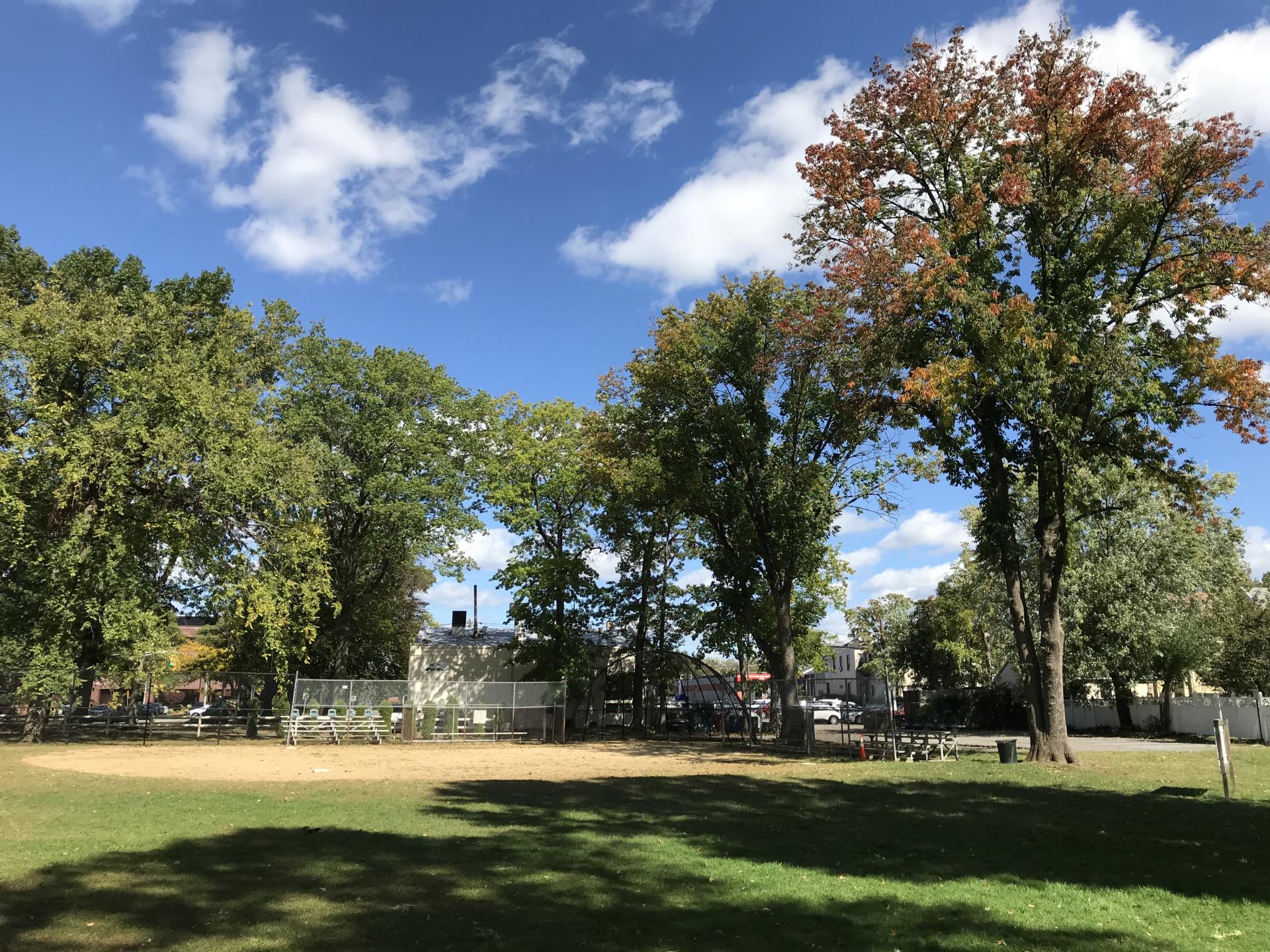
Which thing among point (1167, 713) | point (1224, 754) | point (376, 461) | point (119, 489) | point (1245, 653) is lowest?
point (1167, 713)

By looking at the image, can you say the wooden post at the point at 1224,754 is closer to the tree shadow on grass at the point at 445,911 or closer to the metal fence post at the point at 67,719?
the tree shadow on grass at the point at 445,911

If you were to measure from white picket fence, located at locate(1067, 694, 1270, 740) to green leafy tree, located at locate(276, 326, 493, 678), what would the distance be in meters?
31.8

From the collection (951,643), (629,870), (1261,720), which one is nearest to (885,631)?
(951,643)

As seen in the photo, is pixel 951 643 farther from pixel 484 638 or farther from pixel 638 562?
pixel 484 638

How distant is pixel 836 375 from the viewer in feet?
88.0

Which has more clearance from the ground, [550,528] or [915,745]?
[550,528]

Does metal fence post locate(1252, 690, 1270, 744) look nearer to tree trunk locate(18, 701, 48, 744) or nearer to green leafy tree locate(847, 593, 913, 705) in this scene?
green leafy tree locate(847, 593, 913, 705)

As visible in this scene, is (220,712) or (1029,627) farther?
(220,712)

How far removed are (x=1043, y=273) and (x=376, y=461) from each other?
2903 centimetres

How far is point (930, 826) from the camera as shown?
11.8 m

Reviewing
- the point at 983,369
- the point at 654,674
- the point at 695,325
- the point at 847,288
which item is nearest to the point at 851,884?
the point at 983,369

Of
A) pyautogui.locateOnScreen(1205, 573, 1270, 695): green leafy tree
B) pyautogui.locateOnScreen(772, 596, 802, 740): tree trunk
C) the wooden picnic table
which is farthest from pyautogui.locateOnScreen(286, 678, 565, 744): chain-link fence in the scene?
pyautogui.locateOnScreen(1205, 573, 1270, 695): green leafy tree

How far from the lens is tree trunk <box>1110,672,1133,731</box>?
38000 mm

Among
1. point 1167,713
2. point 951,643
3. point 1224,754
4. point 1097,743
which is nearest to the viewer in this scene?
point 1224,754
